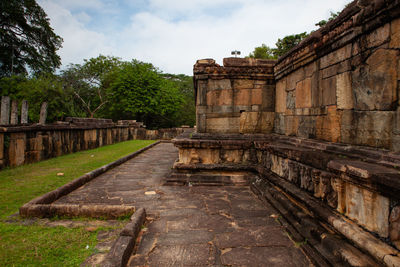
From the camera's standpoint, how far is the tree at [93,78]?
2772 cm

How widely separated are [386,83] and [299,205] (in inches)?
64.5

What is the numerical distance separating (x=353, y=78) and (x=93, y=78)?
32.1m

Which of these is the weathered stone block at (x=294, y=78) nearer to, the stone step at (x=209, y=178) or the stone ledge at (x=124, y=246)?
the stone step at (x=209, y=178)

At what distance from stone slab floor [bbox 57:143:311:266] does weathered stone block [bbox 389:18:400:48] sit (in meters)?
2.17

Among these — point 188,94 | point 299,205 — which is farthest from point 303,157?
point 188,94

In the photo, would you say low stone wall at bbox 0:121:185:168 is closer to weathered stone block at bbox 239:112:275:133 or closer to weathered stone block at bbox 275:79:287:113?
weathered stone block at bbox 239:112:275:133

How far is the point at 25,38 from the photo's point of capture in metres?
22.8

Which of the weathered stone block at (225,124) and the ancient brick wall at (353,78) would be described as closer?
the ancient brick wall at (353,78)

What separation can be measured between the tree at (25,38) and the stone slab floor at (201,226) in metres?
26.0

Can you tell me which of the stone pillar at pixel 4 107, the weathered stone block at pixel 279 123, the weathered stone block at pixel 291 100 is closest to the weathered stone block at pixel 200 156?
the weathered stone block at pixel 279 123

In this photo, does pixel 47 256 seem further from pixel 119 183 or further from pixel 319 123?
pixel 319 123

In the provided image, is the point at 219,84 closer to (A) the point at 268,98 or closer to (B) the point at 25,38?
(A) the point at 268,98

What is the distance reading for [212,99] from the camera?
501cm

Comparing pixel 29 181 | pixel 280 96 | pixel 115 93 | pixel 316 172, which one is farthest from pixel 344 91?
pixel 115 93
